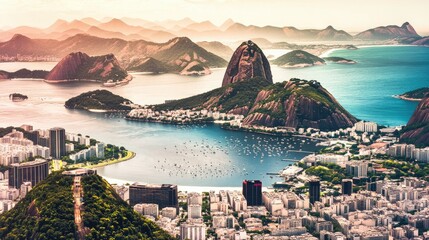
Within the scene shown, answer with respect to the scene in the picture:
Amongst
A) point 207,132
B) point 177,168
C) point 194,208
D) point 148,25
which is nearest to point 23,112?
point 207,132

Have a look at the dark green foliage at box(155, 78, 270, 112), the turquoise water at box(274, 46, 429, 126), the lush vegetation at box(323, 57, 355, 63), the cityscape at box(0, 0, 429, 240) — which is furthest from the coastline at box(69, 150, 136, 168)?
the lush vegetation at box(323, 57, 355, 63)

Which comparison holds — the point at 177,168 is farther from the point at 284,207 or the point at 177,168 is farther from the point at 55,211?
the point at 55,211

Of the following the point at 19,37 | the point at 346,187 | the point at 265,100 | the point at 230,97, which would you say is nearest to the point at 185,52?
the point at 19,37

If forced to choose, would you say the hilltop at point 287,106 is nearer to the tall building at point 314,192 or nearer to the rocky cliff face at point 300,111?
the rocky cliff face at point 300,111

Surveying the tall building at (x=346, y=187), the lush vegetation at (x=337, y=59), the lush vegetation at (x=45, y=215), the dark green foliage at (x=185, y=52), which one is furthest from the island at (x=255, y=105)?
the lush vegetation at (x=337, y=59)

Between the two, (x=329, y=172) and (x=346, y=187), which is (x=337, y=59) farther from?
(x=346, y=187)

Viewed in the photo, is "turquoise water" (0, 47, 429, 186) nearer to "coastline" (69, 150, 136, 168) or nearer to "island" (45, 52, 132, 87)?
"coastline" (69, 150, 136, 168)
